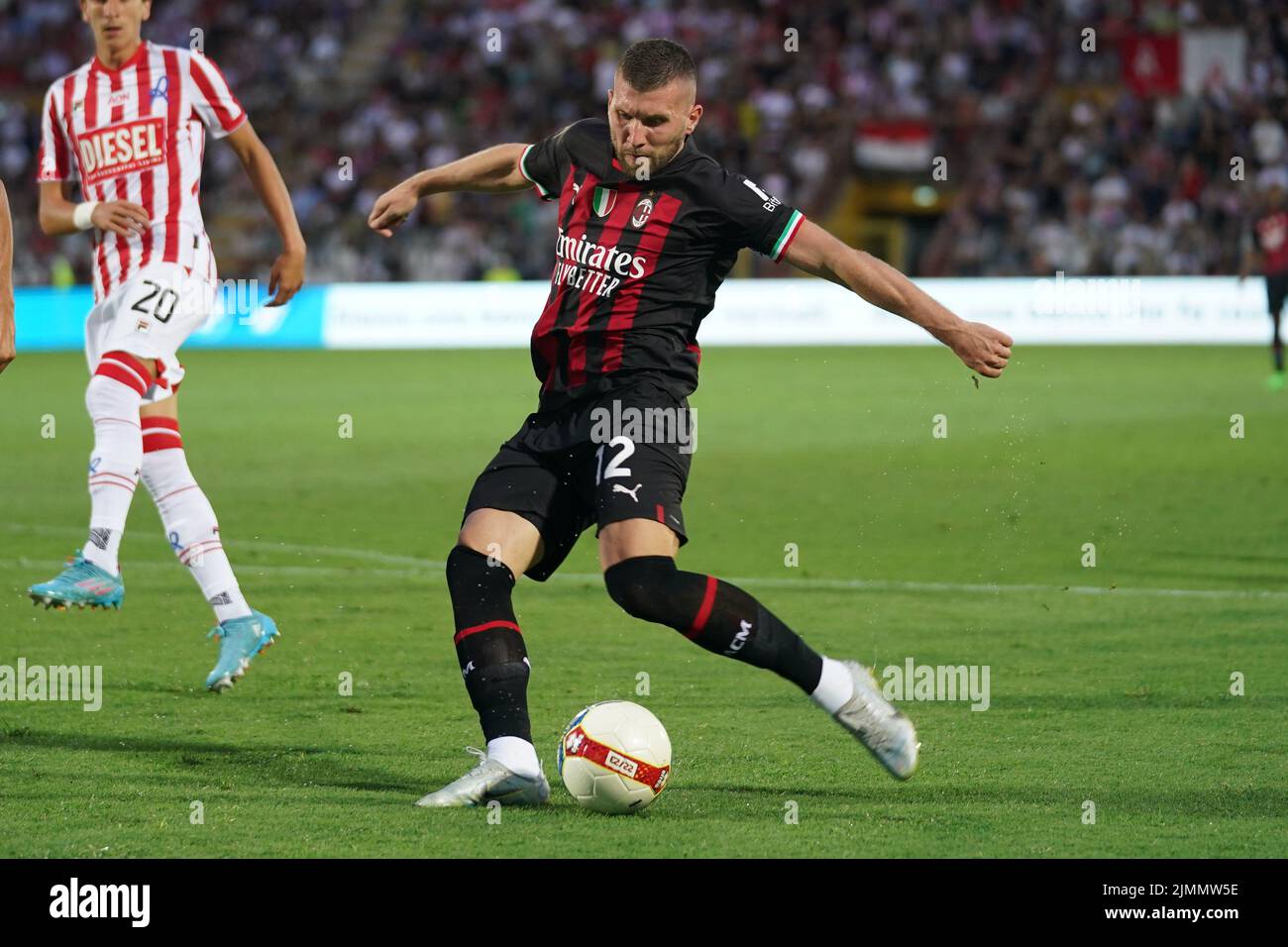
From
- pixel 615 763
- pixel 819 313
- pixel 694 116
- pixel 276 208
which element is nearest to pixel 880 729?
pixel 615 763

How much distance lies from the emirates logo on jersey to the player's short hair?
7.45ft

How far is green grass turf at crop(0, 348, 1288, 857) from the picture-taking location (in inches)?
173

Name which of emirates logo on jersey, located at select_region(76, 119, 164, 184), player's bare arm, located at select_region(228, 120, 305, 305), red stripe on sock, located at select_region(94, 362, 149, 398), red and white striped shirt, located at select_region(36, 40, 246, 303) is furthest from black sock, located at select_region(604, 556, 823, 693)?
emirates logo on jersey, located at select_region(76, 119, 164, 184)

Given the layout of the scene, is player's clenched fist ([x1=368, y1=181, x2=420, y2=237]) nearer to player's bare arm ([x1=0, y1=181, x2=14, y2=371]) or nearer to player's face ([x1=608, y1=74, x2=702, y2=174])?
player's face ([x1=608, y1=74, x2=702, y2=174])

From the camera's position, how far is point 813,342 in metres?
24.7

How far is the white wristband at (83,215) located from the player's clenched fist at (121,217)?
0.09 meters

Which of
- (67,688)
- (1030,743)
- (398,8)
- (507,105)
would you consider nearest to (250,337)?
(507,105)

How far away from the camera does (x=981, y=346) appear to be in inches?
181

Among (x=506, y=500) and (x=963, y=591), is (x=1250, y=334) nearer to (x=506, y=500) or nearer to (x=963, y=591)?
(x=963, y=591)

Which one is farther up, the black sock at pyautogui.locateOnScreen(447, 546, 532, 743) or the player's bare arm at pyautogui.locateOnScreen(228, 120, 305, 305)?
the player's bare arm at pyautogui.locateOnScreen(228, 120, 305, 305)

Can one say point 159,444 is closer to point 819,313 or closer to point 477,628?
point 477,628

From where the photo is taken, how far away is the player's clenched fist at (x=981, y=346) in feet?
15.0

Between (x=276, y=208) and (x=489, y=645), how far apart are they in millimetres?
2314

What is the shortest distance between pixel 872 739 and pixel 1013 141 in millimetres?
24999
